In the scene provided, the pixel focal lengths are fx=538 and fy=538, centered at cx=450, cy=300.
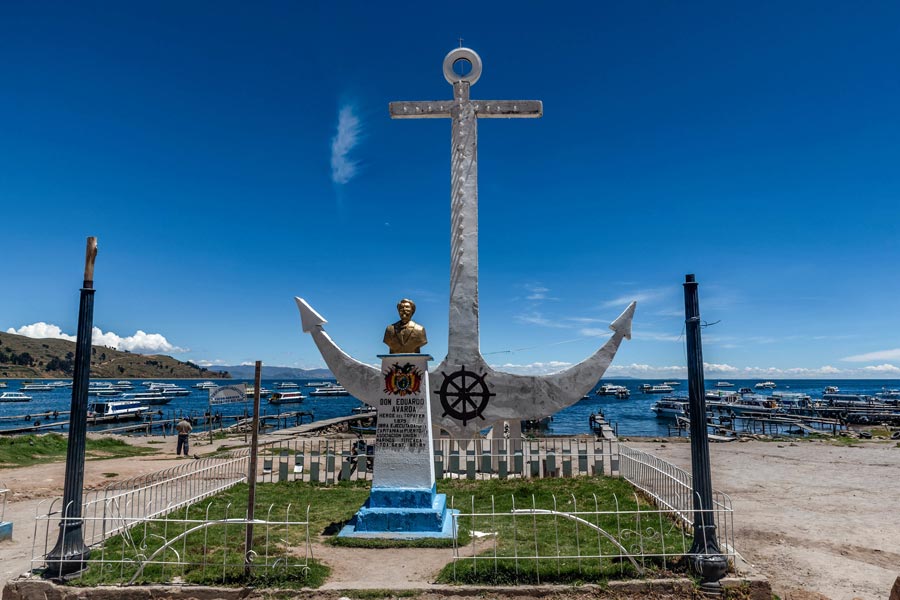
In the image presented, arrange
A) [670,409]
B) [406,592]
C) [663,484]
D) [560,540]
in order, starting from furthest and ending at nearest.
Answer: [670,409]
[663,484]
[560,540]
[406,592]

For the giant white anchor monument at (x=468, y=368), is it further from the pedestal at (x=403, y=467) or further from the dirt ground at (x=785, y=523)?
the dirt ground at (x=785, y=523)

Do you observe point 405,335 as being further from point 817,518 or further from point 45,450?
point 45,450

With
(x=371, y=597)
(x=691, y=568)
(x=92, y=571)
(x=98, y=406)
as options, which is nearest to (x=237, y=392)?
(x=92, y=571)

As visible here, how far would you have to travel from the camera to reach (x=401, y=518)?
851 centimetres

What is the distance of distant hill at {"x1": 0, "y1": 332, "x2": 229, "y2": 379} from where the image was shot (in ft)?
470

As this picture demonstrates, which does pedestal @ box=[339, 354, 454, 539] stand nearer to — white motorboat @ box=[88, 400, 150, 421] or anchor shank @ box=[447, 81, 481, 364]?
anchor shank @ box=[447, 81, 481, 364]

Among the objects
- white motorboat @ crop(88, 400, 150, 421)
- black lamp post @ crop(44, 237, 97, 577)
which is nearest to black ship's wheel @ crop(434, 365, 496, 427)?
black lamp post @ crop(44, 237, 97, 577)

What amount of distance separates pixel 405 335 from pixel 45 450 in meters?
17.6

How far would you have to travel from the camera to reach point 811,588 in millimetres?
6871

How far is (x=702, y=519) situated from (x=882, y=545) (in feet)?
16.0

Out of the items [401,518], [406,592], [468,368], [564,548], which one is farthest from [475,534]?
[468,368]

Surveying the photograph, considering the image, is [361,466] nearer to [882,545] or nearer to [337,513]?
[337,513]

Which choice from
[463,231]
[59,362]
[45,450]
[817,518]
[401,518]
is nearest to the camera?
[401,518]

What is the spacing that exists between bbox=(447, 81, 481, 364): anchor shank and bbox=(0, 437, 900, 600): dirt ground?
4.65 meters
